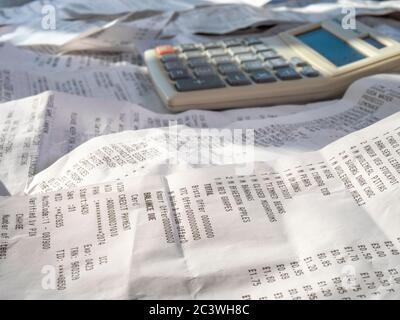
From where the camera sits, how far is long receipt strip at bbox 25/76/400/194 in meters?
0.34

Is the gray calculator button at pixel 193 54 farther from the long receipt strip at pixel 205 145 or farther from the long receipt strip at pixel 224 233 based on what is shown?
the long receipt strip at pixel 224 233

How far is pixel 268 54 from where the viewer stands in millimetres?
537

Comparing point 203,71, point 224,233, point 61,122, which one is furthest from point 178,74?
point 224,233

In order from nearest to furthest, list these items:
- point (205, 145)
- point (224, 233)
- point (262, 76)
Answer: point (224, 233)
point (205, 145)
point (262, 76)

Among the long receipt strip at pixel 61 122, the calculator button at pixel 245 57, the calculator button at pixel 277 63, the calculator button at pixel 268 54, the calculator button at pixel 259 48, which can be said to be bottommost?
the long receipt strip at pixel 61 122

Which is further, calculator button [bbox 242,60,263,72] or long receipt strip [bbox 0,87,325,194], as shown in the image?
calculator button [bbox 242,60,263,72]

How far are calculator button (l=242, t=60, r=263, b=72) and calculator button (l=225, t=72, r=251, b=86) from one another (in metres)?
0.02

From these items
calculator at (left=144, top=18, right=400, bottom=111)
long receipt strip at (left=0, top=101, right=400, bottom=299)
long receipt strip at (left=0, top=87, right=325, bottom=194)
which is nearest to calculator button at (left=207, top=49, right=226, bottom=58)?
calculator at (left=144, top=18, right=400, bottom=111)

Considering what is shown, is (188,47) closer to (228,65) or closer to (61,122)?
(228,65)

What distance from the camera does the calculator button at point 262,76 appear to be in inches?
18.9

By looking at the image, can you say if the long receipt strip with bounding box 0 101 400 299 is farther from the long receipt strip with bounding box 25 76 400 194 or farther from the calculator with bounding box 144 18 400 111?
the calculator with bounding box 144 18 400 111

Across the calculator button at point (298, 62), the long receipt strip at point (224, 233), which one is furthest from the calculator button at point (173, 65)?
the long receipt strip at point (224, 233)

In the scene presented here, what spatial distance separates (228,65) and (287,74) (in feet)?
0.19
